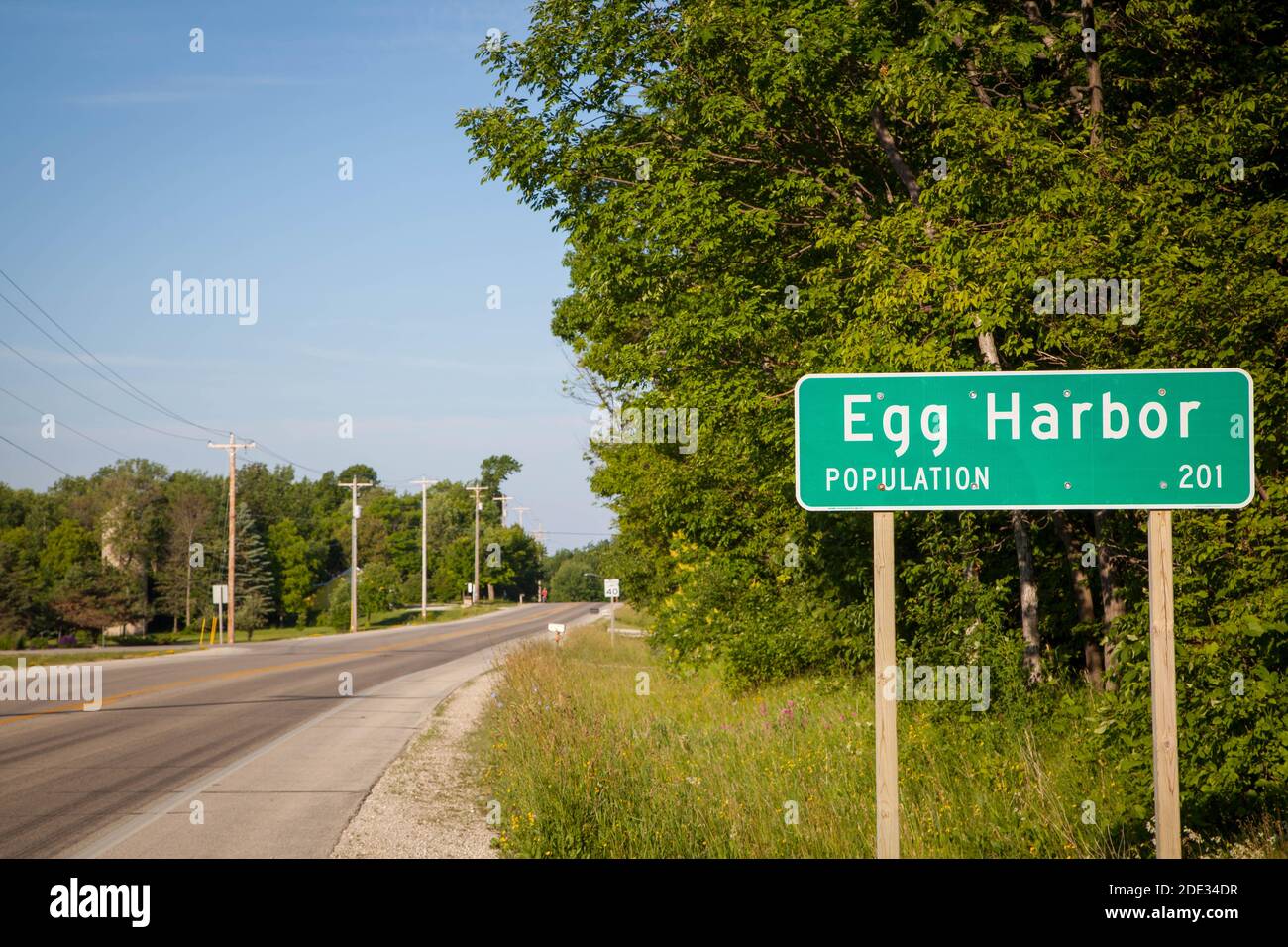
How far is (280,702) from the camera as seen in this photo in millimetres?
19750

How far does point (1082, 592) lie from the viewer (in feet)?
37.8

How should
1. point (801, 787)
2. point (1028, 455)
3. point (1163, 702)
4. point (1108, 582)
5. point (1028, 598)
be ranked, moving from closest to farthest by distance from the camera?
point (1163, 702)
point (1028, 455)
point (801, 787)
point (1108, 582)
point (1028, 598)

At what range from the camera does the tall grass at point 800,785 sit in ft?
23.7

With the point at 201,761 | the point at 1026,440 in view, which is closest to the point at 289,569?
the point at 201,761

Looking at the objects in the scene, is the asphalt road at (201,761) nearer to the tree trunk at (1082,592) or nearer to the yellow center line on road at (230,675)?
the yellow center line on road at (230,675)

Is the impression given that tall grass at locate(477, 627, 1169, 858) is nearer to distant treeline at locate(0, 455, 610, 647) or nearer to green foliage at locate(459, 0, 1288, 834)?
green foliage at locate(459, 0, 1288, 834)

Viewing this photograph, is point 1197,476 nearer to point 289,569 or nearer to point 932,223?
point 932,223

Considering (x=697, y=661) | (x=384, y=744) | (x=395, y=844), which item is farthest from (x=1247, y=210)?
(x=697, y=661)

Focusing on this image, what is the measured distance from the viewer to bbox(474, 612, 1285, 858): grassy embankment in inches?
283

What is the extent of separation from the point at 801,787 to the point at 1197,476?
505 centimetres

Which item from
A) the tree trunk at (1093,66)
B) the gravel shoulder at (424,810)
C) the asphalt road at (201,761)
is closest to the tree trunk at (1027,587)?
the tree trunk at (1093,66)

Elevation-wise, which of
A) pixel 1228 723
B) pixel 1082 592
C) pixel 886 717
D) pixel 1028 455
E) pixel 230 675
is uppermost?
pixel 1028 455

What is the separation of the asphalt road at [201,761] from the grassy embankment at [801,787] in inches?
80.6

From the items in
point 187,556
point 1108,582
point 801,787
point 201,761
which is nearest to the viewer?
point 801,787
